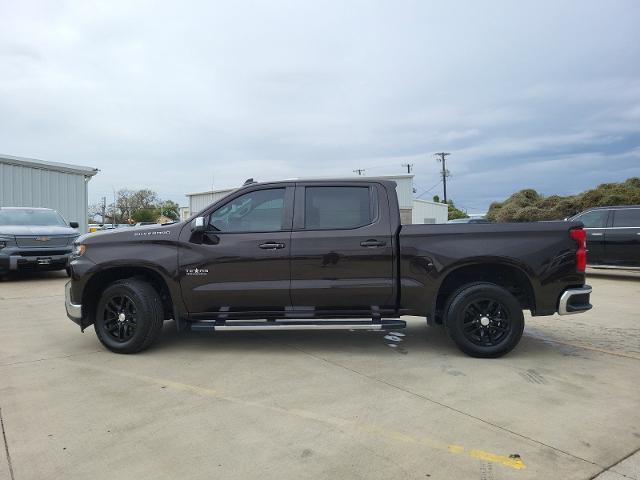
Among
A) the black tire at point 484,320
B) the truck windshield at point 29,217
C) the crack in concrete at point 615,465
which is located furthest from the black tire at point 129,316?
the truck windshield at point 29,217

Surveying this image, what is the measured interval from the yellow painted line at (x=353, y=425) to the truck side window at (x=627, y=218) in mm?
10647

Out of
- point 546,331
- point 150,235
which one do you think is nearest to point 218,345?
point 150,235

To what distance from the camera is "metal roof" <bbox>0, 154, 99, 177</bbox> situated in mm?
15523

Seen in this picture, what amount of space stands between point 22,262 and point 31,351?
6623 millimetres

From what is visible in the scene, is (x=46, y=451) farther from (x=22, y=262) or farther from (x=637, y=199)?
(x=637, y=199)

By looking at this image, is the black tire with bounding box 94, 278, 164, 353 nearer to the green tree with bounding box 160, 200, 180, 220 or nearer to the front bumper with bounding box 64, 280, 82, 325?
the front bumper with bounding box 64, 280, 82, 325

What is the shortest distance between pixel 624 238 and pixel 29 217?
14.9 metres

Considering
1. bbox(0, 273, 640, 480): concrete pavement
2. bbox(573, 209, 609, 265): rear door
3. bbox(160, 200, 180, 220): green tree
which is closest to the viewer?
bbox(0, 273, 640, 480): concrete pavement

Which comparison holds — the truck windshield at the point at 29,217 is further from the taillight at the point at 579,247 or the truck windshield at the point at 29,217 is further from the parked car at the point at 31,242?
the taillight at the point at 579,247

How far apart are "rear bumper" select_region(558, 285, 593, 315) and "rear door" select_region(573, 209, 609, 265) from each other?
807 cm

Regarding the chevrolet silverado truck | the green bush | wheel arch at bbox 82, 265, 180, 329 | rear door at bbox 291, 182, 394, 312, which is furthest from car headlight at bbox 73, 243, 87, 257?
the green bush

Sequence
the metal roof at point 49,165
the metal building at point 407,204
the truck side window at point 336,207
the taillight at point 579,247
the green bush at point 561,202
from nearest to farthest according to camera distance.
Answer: the taillight at point 579,247 → the truck side window at point 336,207 → the metal roof at point 49,165 → the green bush at point 561,202 → the metal building at point 407,204

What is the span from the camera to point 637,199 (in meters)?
24.8

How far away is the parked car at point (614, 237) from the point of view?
1130 cm
